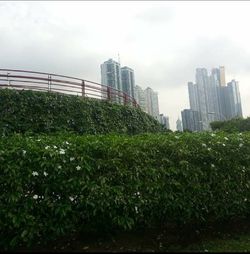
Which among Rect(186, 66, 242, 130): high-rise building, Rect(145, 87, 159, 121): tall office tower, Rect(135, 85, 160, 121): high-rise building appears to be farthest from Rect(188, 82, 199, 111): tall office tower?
Rect(135, 85, 160, 121): high-rise building

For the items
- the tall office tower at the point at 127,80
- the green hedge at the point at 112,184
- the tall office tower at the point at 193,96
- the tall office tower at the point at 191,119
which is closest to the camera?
the green hedge at the point at 112,184

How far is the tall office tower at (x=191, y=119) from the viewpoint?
40.8 m

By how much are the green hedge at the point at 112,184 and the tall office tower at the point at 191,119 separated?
33640 mm

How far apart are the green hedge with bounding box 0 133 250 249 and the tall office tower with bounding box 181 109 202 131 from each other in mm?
33640

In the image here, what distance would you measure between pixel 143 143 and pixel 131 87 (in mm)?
24626

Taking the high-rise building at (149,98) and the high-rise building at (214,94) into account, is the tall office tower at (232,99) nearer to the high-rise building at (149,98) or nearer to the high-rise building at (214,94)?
the high-rise building at (214,94)

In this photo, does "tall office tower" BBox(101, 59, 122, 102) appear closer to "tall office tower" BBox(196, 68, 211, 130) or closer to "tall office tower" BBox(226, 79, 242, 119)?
"tall office tower" BBox(196, 68, 211, 130)

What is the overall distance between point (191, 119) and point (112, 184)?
121 ft

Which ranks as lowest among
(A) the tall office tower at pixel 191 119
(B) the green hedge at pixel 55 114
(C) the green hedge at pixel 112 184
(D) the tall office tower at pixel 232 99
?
(C) the green hedge at pixel 112 184

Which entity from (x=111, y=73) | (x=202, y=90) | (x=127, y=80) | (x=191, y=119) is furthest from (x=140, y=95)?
(x=202, y=90)

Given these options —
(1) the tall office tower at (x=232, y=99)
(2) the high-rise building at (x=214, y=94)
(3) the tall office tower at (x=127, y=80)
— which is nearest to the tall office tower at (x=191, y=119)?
(2) the high-rise building at (x=214, y=94)

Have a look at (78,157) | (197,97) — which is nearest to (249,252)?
(78,157)

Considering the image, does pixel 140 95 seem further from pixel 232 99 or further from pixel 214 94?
pixel 232 99

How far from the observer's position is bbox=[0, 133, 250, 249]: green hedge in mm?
5398
